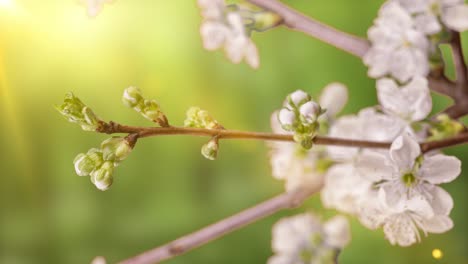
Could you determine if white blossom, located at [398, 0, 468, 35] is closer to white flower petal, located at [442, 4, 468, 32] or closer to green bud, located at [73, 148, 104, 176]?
white flower petal, located at [442, 4, 468, 32]

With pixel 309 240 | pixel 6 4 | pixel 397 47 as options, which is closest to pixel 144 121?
pixel 6 4

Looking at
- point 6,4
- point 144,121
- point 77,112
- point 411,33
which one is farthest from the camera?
point 144,121

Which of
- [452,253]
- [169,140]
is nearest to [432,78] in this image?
[452,253]

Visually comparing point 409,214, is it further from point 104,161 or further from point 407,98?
point 104,161

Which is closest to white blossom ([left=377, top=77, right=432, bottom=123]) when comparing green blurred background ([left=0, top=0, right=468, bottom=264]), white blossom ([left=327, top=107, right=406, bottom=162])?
white blossom ([left=327, top=107, right=406, bottom=162])

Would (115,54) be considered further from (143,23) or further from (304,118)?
(304,118)

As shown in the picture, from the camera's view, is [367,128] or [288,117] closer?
[288,117]
